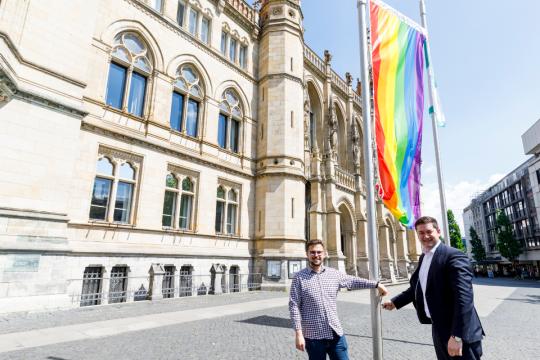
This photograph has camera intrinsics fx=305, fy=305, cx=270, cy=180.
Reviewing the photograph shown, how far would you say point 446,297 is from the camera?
2814 mm

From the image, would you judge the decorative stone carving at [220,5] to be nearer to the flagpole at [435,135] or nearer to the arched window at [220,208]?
the arched window at [220,208]

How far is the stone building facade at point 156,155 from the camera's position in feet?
30.8

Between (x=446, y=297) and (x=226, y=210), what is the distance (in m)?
14.6

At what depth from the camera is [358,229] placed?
24.6m

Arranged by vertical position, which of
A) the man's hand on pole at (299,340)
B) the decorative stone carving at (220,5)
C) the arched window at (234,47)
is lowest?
the man's hand on pole at (299,340)

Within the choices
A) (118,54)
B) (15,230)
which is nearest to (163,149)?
(118,54)

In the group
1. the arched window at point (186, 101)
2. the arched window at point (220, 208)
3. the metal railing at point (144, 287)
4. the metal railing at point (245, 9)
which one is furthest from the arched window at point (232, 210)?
the metal railing at point (245, 9)

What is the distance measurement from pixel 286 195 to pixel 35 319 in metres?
12.3

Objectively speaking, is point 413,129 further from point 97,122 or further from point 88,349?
point 97,122

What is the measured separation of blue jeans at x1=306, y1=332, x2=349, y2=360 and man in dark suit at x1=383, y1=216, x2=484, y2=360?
72cm

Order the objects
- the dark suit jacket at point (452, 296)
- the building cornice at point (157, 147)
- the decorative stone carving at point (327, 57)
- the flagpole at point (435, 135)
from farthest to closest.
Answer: the decorative stone carving at point (327, 57), the building cornice at point (157, 147), the flagpole at point (435, 135), the dark suit jacket at point (452, 296)

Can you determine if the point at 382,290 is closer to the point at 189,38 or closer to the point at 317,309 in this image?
the point at 317,309

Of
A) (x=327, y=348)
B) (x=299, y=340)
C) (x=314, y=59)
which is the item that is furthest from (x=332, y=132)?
(x=299, y=340)

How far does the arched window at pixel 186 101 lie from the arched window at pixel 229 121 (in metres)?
1.71
